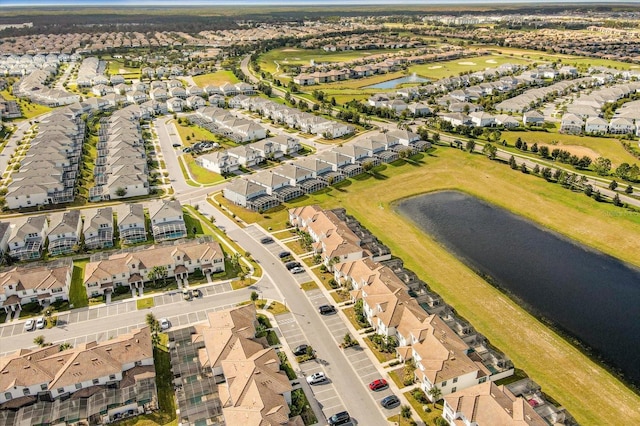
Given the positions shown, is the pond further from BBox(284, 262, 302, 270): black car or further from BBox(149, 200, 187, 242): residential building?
BBox(149, 200, 187, 242): residential building

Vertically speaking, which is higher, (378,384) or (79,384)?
(79,384)

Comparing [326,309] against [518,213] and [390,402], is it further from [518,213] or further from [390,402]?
[518,213]

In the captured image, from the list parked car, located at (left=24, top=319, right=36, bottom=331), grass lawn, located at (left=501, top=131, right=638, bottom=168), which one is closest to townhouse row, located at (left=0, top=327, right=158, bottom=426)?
parked car, located at (left=24, top=319, right=36, bottom=331)

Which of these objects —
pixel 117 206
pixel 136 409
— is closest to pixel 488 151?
pixel 117 206

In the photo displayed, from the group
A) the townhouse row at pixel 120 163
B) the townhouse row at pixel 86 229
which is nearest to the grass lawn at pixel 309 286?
the townhouse row at pixel 86 229

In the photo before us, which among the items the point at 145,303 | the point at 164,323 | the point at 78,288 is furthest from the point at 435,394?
the point at 78,288
